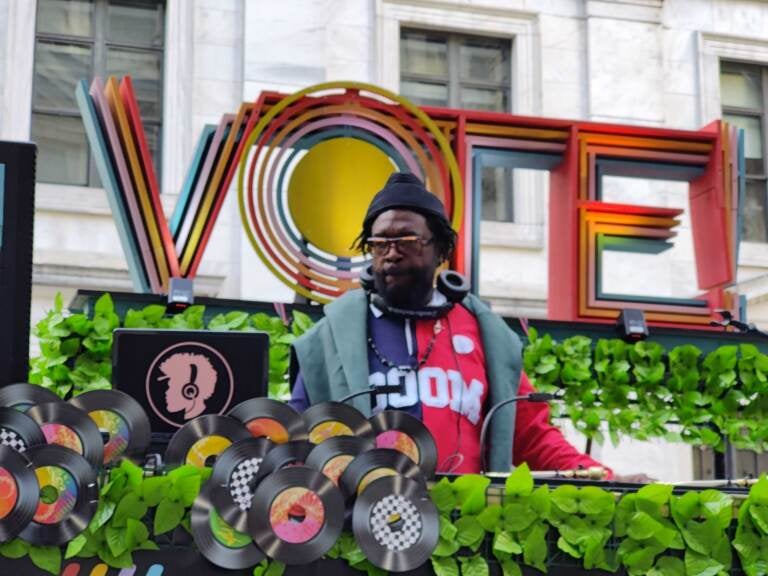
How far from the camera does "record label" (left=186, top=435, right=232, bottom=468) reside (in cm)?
328

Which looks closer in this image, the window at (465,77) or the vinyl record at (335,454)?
the vinyl record at (335,454)

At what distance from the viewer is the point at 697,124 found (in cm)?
1678

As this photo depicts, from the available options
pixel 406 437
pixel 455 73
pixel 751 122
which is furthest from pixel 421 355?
pixel 751 122

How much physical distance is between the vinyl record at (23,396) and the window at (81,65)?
39.5ft

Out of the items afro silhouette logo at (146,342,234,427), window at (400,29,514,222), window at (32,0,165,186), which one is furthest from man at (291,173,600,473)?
window at (400,29,514,222)

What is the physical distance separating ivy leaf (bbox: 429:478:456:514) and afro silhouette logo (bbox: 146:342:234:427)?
4.02 feet

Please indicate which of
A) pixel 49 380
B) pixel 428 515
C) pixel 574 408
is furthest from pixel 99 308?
pixel 428 515

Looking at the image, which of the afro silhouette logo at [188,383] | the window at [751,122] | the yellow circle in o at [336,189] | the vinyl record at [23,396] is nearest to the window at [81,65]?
the yellow circle in o at [336,189]

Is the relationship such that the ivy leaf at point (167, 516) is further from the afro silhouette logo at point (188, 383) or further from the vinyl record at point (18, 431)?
the afro silhouette logo at point (188, 383)

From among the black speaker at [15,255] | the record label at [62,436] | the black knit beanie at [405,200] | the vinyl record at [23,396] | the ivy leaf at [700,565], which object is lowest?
the ivy leaf at [700,565]

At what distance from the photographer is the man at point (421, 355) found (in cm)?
→ 471

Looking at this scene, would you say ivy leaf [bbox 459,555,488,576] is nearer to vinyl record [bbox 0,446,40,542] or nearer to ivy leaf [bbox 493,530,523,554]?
ivy leaf [bbox 493,530,523,554]

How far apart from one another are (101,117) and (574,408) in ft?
12.6

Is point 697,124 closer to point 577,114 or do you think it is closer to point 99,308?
point 577,114
